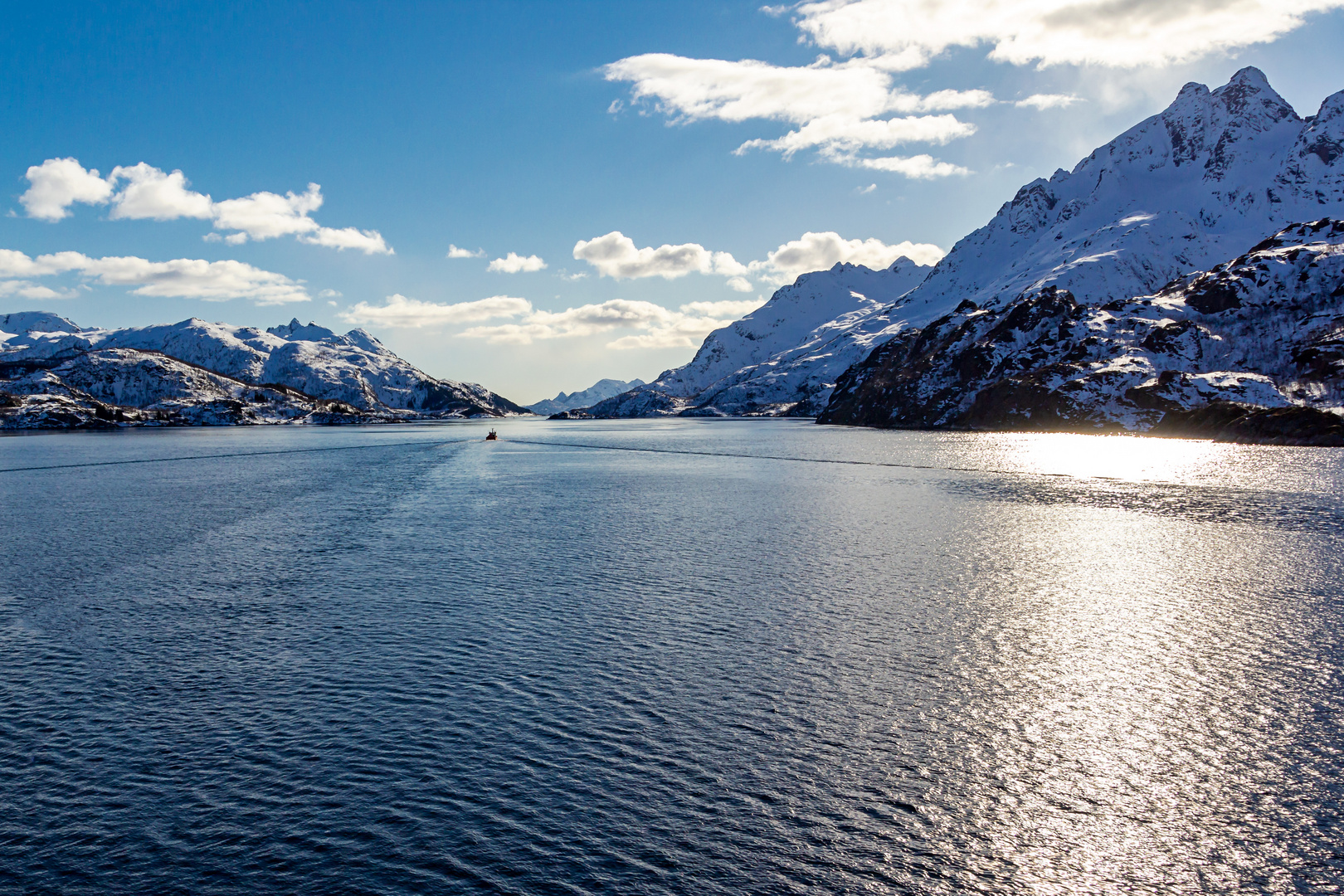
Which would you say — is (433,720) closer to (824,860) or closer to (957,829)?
(824,860)

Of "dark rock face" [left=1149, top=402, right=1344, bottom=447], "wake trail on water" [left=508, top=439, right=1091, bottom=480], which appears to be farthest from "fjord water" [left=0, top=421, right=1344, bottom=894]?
"dark rock face" [left=1149, top=402, right=1344, bottom=447]

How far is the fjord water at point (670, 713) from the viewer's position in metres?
19.1

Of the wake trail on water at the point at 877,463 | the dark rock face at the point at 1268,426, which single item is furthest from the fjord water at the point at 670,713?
the dark rock face at the point at 1268,426

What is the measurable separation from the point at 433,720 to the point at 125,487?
105 metres

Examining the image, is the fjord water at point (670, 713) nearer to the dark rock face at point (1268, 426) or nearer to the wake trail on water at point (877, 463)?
the wake trail on water at point (877, 463)

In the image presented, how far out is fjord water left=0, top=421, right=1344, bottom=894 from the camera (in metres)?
19.1

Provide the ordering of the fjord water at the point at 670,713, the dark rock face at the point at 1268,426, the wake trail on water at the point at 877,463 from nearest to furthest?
the fjord water at the point at 670,713 < the wake trail on water at the point at 877,463 < the dark rock face at the point at 1268,426

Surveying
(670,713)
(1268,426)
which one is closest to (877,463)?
(1268,426)

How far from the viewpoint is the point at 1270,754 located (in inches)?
959

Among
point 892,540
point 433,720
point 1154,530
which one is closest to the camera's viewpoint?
point 433,720

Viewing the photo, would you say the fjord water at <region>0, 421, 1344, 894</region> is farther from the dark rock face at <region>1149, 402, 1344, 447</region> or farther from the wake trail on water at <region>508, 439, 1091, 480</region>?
the dark rock face at <region>1149, 402, 1344, 447</region>

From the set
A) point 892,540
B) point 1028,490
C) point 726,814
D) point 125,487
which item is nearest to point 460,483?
point 125,487

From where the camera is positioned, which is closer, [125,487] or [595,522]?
[595,522]

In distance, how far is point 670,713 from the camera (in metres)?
27.8
